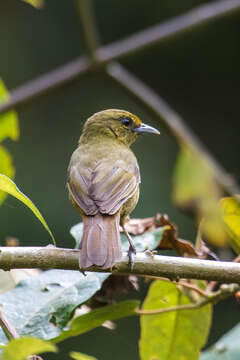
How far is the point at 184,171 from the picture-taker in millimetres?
1955

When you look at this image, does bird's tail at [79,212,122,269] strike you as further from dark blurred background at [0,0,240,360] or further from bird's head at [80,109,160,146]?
dark blurred background at [0,0,240,360]

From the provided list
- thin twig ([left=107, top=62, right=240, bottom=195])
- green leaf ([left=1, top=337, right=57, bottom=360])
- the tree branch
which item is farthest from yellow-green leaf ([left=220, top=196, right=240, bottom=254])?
green leaf ([left=1, top=337, right=57, bottom=360])

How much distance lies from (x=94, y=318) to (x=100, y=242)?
40 centimetres

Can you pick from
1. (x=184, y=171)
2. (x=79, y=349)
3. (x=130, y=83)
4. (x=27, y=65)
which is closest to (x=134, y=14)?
A: (x=27, y=65)

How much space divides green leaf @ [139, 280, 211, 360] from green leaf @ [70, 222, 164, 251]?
207 mm

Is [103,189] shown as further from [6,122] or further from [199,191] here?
[199,191]

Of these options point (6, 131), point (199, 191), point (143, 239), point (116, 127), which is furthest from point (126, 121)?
point (199, 191)

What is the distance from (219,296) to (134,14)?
1039 centimetres

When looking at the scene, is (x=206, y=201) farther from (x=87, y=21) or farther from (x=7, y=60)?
(x=7, y=60)

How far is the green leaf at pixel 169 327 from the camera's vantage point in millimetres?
3197

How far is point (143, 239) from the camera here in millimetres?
3234

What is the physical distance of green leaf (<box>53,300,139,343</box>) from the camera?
105 inches

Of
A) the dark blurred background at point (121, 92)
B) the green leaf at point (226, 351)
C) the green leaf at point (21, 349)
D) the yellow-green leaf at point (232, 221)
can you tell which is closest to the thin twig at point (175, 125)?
the yellow-green leaf at point (232, 221)

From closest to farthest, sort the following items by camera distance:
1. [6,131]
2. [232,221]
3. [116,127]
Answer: [232,221] → [6,131] → [116,127]
